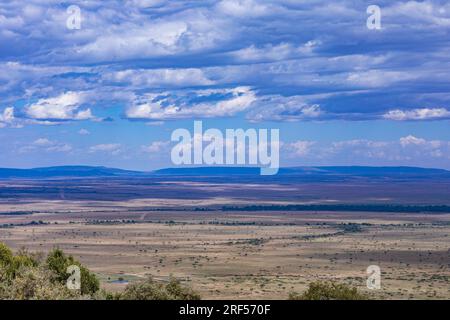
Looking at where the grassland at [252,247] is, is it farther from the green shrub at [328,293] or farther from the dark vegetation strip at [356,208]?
the green shrub at [328,293]

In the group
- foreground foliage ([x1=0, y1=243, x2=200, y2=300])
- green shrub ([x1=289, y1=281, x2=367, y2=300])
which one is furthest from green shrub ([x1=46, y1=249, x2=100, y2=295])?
green shrub ([x1=289, y1=281, x2=367, y2=300])

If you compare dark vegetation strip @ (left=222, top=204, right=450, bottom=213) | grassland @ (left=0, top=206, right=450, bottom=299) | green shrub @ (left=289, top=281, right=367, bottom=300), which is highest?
green shrub @ (left=289, top=281, right=367, bottom=300)

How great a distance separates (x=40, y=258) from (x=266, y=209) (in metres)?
137

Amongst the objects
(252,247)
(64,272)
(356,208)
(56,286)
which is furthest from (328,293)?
(356,208)

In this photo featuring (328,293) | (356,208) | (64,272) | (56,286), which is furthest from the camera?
(356,208)

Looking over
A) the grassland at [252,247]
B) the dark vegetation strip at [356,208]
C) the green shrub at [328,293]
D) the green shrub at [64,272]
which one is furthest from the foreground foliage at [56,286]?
the dark vegetation strip at [356,208]

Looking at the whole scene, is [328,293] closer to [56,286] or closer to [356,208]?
[56,286]

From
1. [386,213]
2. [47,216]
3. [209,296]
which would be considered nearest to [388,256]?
[209,296]

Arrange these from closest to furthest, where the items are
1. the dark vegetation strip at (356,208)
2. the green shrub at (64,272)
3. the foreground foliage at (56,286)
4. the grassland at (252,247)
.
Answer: the foreground foliage at (56,286) < the green shrub at (64,272) < the grassland at (252,247) < the dark vegetation strip at (356,208)

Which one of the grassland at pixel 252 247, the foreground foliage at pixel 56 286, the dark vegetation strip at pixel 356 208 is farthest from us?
the dark vegetation strip at pixel 356 208

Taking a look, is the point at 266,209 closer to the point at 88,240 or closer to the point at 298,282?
the point at 88,240

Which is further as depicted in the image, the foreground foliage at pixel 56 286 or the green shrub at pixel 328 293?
the green shrub at pixel 328 293

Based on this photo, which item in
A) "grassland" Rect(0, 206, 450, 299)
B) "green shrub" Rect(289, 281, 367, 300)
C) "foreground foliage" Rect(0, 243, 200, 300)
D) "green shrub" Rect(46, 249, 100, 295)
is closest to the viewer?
"foreground foliage" Rect(0, 243, 200, 300)

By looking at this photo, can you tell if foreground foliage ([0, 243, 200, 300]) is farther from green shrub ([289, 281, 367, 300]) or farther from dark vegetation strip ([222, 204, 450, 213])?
dark vegetation strip ([222, 204, 450, 213])
